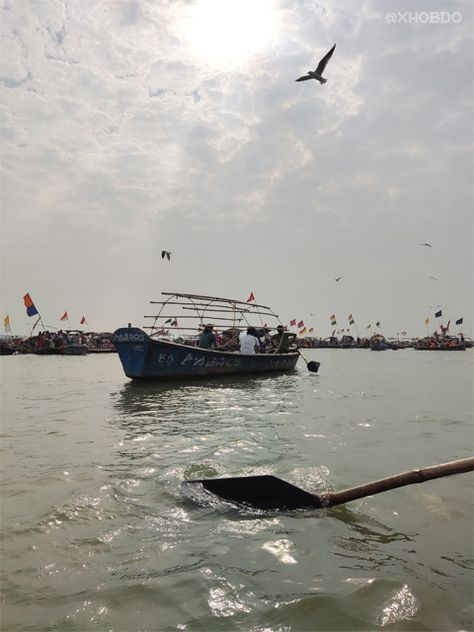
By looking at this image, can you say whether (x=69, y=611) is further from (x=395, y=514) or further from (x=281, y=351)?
(x=281, y=351)

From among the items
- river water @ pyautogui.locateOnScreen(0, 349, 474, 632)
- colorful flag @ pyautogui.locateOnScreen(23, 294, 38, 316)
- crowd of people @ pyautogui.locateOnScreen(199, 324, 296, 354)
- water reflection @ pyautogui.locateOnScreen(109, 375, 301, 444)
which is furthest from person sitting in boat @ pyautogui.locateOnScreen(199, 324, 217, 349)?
colorful flag @ pyautogui.locateOnScreen(23, 294, 38, 316)

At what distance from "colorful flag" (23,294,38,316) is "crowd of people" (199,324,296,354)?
559 inches

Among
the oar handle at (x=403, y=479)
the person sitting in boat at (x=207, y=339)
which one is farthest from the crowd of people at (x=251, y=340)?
the oar handle at (x=403, y=479)

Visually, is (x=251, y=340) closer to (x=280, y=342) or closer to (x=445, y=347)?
(x=280, y=342)

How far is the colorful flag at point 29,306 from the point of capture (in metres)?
27.6

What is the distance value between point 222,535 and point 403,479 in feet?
4.68

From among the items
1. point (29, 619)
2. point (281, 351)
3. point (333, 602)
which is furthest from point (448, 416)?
point (281, 351)

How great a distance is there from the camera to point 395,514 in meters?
3.64

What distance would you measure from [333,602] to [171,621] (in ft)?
2.97

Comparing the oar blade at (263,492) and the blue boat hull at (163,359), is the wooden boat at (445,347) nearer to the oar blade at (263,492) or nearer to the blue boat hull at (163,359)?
the blue boat hull at (163,359)

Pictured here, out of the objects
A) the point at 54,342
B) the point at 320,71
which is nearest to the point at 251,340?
the point at 320,71

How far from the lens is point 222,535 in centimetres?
309

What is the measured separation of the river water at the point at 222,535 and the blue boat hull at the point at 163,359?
17.1 ft

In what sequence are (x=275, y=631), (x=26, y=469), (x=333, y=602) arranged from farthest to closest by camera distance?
(x=26, y=469)
(x=333, y=602)
(x=275, y=631)
